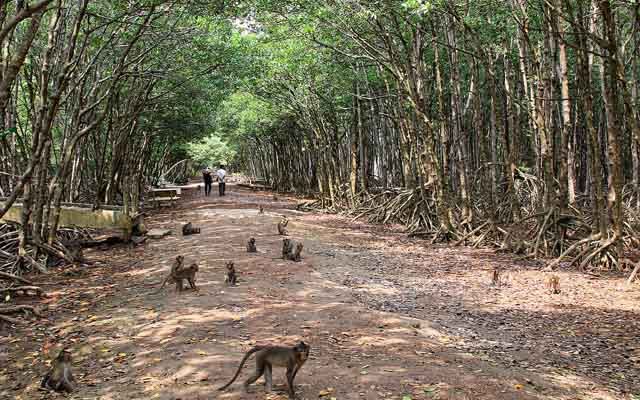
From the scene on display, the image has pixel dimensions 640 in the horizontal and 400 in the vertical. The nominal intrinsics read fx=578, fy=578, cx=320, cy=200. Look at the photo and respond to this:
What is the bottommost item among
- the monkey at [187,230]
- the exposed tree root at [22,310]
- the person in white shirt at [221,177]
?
the exposed tree root at [22,310]

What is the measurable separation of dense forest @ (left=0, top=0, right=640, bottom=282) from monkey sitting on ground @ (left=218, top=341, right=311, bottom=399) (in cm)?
357

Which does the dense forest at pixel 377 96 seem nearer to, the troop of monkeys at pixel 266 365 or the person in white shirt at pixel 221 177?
the troop of monkeys at pixel 266 365

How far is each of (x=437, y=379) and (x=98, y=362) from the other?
3.49 metres

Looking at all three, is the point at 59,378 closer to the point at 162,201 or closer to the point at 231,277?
the point at 231,277

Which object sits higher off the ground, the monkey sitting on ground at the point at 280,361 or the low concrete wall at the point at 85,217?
the low concrete wall at the point at 85,217

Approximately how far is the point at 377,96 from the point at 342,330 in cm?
1289

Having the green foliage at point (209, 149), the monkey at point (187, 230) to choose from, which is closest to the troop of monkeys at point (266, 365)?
the monkey at point (187, 230)

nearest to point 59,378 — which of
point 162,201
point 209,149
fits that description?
point 162,201

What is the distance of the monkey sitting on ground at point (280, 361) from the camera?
189 inches

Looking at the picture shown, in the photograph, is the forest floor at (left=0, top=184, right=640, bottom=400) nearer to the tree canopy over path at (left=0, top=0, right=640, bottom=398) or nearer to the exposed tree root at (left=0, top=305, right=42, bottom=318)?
the tree canopy over path at (left=0, top=0, right=640, bottom=398)

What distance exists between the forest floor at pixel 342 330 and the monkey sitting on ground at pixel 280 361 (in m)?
0.13

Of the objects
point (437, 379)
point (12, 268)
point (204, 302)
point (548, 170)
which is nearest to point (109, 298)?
point (204, 302)

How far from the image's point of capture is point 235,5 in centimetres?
1376

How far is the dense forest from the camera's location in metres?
10.7
